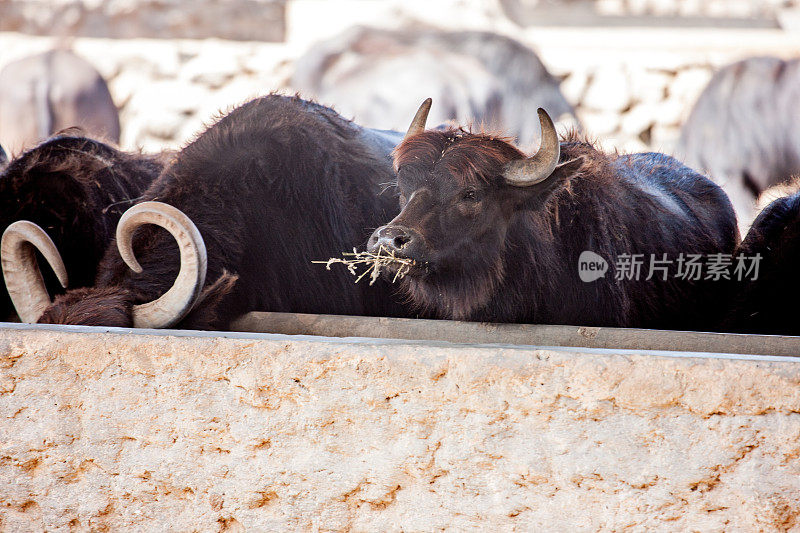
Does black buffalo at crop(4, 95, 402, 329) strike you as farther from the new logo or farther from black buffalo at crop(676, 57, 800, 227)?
black buffalo at crop(676, 57, 800, 227)

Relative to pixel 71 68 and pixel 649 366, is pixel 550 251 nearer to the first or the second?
pixel 649 366

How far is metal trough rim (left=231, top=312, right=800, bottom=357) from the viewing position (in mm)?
2160

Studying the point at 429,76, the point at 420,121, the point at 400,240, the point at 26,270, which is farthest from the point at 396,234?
the point at 429,76

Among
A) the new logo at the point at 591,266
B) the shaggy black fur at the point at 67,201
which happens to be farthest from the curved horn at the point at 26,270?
the new logo at the point at 591,266

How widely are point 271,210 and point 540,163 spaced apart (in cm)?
99

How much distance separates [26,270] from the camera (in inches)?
97.0

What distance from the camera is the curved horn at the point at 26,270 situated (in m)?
2.43

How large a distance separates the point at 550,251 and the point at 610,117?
3.00 meters

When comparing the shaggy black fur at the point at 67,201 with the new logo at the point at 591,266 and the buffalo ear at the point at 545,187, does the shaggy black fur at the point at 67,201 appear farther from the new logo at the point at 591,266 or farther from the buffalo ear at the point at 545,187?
the new logo at the point at 591,266

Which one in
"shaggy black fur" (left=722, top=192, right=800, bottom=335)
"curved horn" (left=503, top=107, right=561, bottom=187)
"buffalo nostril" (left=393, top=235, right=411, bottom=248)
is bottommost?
"shaggy black fur" (left=722, top=192, right=800, bottom=335)

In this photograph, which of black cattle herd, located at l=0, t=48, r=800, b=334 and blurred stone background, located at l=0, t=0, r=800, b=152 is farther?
blurred stone background, located at l=0, t=0, r=800, b=152

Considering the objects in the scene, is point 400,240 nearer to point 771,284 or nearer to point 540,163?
point 540,163

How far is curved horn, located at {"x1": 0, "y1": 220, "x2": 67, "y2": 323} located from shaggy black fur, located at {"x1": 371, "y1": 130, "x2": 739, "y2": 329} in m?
1.18

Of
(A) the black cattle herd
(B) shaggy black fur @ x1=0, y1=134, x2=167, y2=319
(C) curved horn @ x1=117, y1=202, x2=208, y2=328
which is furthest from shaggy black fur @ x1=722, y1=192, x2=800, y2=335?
(B) shaggy black fur @ x1=0, y1=134, x2=167, y2=319
